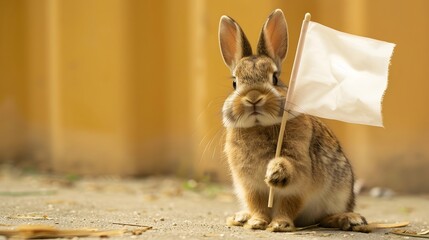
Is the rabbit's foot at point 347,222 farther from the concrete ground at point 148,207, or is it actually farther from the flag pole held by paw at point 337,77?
the flag pole held by paw at point 337,77

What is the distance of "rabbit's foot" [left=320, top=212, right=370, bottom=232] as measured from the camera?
349 cm

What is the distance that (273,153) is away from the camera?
11.1 ft

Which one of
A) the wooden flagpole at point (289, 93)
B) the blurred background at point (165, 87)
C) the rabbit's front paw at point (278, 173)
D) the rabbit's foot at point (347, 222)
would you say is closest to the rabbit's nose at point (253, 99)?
the wooden flagpole at point (289, 93)

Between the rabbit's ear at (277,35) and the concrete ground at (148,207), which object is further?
the rabbit's ear at (277,35)

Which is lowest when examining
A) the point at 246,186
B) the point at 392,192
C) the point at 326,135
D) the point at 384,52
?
the point at 392,192

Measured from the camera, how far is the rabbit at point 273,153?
3262 millimetres

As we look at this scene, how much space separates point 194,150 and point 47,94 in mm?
1558

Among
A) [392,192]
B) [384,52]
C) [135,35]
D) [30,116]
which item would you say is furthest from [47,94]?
[384,52]

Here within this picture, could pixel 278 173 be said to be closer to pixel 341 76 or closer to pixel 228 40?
pixel 341 76

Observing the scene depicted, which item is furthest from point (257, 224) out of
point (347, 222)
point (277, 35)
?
point (277, 35)

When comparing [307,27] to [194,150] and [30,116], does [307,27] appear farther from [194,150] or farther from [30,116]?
[30,116]

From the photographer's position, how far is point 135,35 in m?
6.13

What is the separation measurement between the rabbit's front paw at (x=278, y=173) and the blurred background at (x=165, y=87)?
2.24 meters

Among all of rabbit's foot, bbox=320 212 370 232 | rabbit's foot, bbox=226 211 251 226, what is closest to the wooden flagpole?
rabbit's foot, bbox=226 211 251 226
